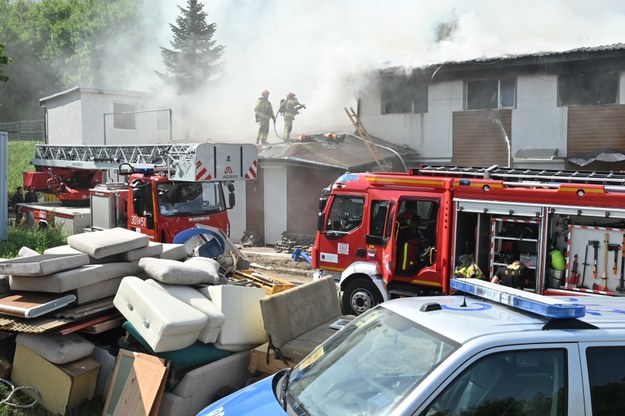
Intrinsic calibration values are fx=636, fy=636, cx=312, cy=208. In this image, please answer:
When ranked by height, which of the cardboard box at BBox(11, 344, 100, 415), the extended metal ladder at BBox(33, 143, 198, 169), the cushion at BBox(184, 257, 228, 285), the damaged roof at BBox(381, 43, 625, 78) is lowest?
the cardboard box at BBox(11, 344, 100, 415)

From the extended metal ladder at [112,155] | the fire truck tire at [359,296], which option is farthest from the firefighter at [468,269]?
the extended metal ladder at [112,155]

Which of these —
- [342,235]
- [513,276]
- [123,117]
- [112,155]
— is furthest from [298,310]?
[123,117]

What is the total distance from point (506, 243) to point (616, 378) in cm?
574

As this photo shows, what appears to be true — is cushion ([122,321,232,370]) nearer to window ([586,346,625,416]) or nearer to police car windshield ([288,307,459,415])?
police car windshield ([288,307,459,415])

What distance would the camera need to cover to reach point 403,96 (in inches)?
723

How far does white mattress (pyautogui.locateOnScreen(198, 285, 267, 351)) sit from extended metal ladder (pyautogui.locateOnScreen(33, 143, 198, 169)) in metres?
5.06

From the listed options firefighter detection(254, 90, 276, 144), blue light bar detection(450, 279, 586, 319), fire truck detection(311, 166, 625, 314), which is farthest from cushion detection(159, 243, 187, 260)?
firefighter detection(254, 90, 276, 144)

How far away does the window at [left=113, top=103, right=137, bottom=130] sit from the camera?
2584 centimetres

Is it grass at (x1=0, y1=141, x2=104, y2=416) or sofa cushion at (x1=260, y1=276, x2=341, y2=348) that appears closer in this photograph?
grass at (x1=0, y1=141, x2=104, y2=416)

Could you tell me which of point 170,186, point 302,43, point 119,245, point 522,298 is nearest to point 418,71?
point 302,43

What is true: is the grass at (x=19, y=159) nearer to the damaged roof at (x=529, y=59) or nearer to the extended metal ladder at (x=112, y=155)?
the extended metal ladder at (x=112, y=155)

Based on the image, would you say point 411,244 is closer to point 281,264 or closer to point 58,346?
point 58,346

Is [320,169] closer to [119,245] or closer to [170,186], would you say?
[170,186]

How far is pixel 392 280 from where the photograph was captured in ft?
30.6
